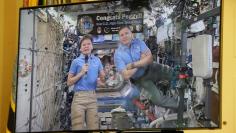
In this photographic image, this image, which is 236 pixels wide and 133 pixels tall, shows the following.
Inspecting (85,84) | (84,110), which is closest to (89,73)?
(85,84)

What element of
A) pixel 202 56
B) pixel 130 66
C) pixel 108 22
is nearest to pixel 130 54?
pixel 130 66

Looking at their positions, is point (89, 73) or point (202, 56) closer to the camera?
point (202, 56)

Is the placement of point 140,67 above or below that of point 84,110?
above

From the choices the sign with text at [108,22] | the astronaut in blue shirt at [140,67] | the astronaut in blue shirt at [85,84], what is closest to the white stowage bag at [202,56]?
the astronaut in blue shirt at [140,67]

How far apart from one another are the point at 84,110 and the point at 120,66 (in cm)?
26

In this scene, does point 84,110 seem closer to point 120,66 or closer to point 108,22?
point 120,66

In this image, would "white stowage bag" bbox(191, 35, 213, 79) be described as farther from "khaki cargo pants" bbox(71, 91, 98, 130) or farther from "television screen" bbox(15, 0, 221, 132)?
"khaki cargo pants" bbox(71, 91, 98, 130)

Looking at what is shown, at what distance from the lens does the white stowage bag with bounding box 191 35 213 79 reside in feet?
3.92

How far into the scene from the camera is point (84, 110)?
1.32 metres

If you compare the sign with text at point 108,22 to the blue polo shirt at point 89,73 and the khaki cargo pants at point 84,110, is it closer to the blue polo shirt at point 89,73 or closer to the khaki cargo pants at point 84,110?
the blue polo shirt at point 89,73

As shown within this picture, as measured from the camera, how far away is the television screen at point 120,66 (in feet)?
3.95

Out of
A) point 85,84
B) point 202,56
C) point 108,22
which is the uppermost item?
point 108,22
